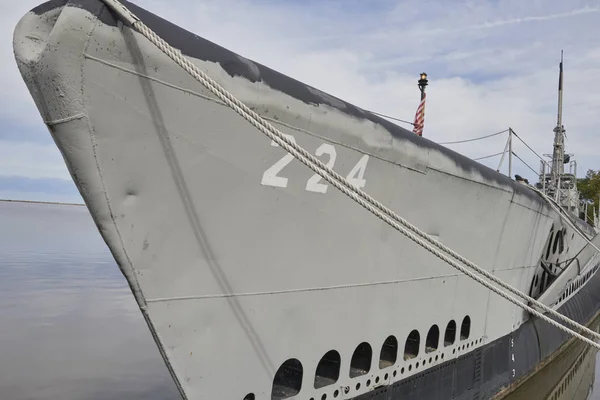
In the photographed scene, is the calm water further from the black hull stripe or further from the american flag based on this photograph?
the american flag

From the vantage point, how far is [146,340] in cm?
1045

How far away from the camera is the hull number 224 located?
3.06 m

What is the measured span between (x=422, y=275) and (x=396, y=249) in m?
0.61

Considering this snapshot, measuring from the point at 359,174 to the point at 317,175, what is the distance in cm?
→ 48

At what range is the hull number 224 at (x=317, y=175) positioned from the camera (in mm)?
3057

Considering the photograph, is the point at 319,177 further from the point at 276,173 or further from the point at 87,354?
the point at 87,354

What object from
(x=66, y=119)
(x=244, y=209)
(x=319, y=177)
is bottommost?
(x=244, y=209)

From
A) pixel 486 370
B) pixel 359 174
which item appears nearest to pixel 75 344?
pixel 486 370

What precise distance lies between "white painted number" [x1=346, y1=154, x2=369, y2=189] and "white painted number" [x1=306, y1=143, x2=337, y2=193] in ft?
0.77

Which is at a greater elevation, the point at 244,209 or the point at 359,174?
the point at 359,174

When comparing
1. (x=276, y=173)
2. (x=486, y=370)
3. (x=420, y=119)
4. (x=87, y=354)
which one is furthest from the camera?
(x=87, y=354)

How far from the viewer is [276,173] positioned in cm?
308

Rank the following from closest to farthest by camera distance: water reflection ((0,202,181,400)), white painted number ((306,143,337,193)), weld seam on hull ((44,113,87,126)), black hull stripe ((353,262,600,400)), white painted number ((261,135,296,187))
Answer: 1. weld seam on hull ((44,113,87,126))
2. white painted number ((261,135,296,187))
3. white painted number ((306,143,337,193))
4. black hull stripe ((353,262,600,400))
5. water reflection ((0,202,181,400))

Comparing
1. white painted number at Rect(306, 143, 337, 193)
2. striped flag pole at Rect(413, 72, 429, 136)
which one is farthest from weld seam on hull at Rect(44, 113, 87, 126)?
striped flag pole at Rect(413, 72, 429, 136)
